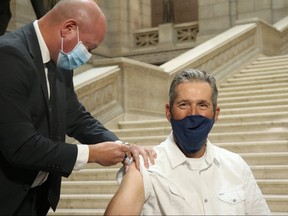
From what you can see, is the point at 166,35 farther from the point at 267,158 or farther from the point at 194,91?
the point at 194,91

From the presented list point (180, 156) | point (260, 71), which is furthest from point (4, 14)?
point (260, 71)

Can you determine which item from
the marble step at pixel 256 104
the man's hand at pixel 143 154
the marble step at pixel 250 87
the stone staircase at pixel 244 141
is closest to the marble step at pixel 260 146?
the stone staircase at pixel 244 141

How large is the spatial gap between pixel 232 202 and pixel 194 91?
1.55 feet

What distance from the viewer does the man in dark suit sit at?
215cm

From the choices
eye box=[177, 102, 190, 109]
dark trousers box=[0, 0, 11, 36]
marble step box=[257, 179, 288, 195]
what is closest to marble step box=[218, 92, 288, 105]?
marble step box=[257, 179, 288, 195]

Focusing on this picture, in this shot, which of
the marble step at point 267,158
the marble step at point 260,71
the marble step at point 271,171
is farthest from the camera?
the marble step at point 260,71

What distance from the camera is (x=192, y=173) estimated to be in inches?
84.7

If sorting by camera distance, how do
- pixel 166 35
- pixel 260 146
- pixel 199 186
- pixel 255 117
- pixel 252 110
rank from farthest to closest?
1. pixel 166 35
2. pixel 252 110
3. pixel 255 117
4. pixel 260 146
5. pixel 199 186

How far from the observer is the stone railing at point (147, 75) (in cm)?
794

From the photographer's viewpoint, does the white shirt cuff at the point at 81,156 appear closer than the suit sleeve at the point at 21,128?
No

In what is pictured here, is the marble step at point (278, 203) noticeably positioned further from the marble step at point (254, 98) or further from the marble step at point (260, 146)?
the marble step at point (254, 98)

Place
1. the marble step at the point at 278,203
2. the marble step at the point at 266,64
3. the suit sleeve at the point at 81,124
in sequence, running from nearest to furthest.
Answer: the suit sleeve at the point at 81,124
the marble step at the point at 278,203
the marble step at the point at 266,64

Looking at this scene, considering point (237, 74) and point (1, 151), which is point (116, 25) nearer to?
point (237, 74)

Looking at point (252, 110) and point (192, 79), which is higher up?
point (192, 79)
